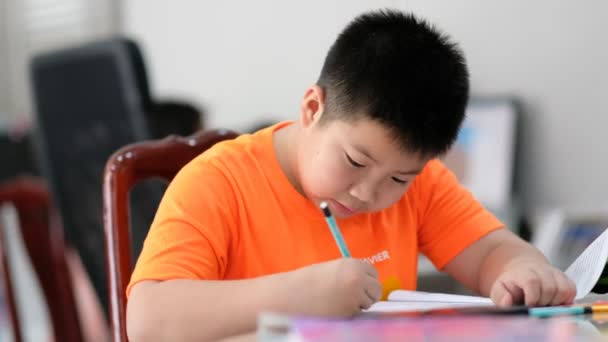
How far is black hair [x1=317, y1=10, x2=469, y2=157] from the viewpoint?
2.39ft

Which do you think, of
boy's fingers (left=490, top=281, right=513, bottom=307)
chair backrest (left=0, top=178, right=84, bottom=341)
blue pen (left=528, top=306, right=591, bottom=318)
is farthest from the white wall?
blue pen (left=528, top=306, right=591, bottom=318)

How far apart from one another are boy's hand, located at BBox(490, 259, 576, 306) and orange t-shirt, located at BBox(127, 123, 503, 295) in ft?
0.43

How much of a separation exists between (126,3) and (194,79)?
557mm

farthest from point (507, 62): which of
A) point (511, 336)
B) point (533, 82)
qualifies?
point (511, 336)

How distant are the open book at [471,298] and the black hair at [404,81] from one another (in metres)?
0.14

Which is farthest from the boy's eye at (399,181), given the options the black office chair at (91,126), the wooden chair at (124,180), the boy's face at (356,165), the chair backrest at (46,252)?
the chair backrest at (46,252)

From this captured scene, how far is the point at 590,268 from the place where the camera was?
0.76m

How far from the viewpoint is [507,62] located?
183cm

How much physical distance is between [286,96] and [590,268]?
1374mm

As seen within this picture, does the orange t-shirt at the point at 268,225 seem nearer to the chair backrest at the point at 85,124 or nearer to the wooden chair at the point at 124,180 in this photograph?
the wooden chair at the point at 124,180

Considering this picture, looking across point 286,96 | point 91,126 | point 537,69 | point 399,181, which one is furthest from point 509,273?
point 286,96

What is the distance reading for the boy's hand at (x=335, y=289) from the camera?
0.61 meters

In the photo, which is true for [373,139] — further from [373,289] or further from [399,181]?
[373,289]

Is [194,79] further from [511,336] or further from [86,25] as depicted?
[511,336]
